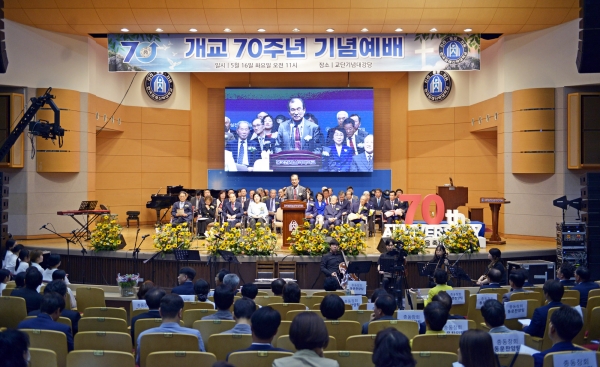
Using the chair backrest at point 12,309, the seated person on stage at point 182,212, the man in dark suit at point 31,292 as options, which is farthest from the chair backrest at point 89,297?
the seated person on stage at point 182,212

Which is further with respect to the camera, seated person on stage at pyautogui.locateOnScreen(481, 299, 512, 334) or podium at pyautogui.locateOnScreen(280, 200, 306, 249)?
podium at pyautogui.locateOnScreen(280, 200, 306, 249)

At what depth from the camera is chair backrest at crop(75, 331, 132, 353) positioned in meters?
4.25

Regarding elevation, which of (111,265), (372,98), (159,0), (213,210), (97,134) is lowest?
(111,265)

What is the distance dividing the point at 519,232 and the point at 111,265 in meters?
9.25

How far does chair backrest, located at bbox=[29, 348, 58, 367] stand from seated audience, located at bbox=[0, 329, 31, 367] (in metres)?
0.70

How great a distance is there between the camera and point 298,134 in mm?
17500

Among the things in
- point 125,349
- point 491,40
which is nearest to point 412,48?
point 491,40

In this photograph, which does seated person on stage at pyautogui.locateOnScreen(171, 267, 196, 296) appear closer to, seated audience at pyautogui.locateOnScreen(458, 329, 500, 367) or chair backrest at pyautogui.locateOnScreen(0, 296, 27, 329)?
chair backrest at pyautogui.locateOnScreen(0, 296, 27, 329)

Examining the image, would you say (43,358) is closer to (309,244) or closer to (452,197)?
(309,244)

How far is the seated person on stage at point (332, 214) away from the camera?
1375cm

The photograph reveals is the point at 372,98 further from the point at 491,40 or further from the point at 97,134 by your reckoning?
the point at 97,134

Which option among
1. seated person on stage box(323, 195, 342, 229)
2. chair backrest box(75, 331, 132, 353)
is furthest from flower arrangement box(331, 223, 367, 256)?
chair backrest box(75, 331, 132, 353)

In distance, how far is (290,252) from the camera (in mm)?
11133

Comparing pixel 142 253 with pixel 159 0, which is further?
pixel 159 0
